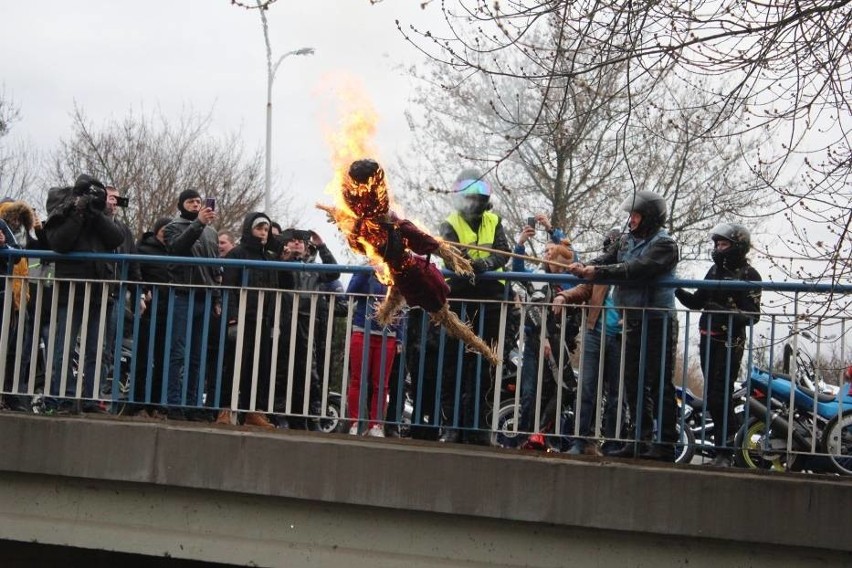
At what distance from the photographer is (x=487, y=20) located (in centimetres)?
688

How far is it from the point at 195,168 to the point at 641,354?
26.7 metres

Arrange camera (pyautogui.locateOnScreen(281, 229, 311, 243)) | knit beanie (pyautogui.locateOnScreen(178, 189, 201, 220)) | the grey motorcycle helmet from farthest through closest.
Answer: camera (pyautogui.locateOnScreen(281, 229, 311, 243))
knit beanie (pyautogui.locateOnScreen(178, 189, 201, 220))
the grey motorcycle helmet

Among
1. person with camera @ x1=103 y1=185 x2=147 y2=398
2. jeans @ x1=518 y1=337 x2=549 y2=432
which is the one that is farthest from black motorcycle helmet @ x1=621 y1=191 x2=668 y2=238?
person with camera @ x1=103 y1=185 x2=147 y2=398

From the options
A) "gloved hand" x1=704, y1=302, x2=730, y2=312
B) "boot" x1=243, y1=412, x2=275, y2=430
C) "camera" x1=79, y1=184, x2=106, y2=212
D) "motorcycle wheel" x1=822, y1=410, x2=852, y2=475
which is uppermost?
"camera" x1=79, y1=184, x2=106, y2=212

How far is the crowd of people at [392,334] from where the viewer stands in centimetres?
719

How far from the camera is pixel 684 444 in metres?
6.76

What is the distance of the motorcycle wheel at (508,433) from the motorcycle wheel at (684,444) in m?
0.96

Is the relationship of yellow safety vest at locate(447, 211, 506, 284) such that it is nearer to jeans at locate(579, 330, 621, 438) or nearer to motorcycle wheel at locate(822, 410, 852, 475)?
jeans at locate(579, 330, 621, 438)

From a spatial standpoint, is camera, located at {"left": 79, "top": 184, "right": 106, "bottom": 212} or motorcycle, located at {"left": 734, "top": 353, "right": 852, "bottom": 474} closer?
motorcycle, located at {"left": 734, "top": 353, "right": 852, "bottom": 474}

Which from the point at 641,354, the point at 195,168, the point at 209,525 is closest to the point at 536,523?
the point at 641,354

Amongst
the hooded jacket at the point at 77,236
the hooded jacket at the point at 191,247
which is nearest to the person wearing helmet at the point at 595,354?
the hooded jacket at the point at 191,247

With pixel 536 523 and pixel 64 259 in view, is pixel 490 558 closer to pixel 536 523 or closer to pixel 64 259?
pixel 536 523

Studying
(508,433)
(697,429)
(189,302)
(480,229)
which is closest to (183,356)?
(189,302)

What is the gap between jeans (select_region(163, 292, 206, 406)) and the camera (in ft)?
25.0
